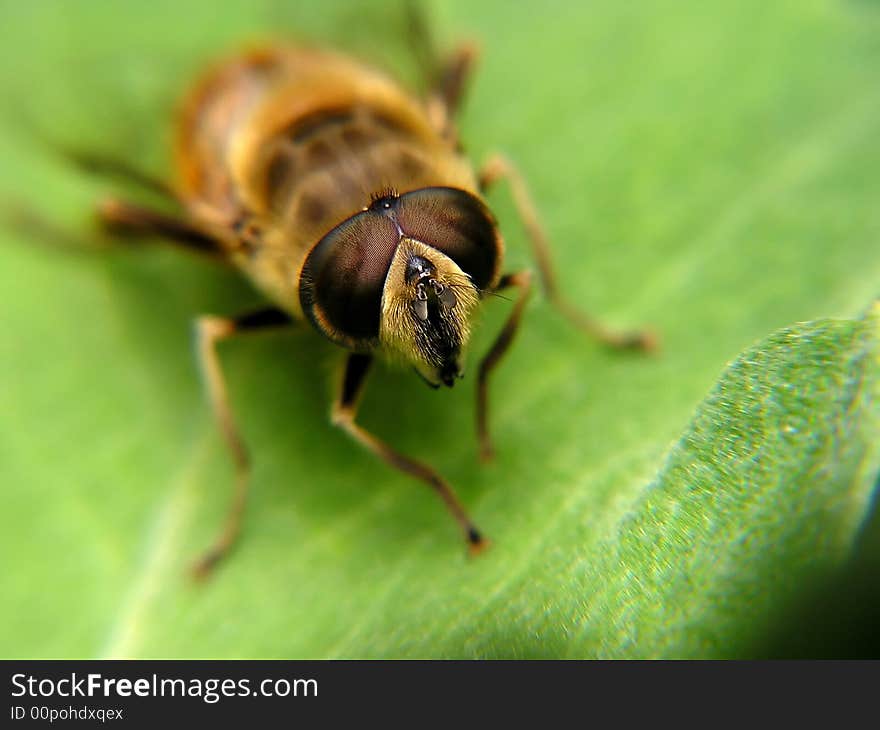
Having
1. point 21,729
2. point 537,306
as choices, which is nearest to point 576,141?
point 537,306

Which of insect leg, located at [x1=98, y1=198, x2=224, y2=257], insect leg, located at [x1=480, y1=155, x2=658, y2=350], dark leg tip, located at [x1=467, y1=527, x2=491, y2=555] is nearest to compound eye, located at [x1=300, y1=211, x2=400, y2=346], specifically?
dark leg tip, located at [x1=467, y1=527, x2=491, y2=555]

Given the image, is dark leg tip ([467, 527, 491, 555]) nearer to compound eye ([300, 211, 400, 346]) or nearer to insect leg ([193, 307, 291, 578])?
compound eye ([300, 211, 400, 346])

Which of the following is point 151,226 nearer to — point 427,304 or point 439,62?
point 439,62

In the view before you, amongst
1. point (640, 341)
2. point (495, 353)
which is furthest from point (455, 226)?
point (640, 341)

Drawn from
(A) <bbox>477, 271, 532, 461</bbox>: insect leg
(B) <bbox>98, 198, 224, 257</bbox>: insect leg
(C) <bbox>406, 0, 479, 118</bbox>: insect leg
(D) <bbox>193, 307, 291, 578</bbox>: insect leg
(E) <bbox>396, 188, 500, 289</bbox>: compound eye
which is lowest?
(D) <bbox>193, 307, 291, 578</bbox>: insect leg

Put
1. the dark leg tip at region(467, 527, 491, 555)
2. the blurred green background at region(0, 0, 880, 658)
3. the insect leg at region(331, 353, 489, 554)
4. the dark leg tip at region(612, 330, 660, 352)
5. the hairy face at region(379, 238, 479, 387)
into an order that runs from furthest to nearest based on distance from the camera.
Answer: the dark leg tip at region(612, 330, 660, 352), the insect leg at region(331, 353, 489, 554), the dark leg tip at region(467, 527, 491, 555), the hairy face at region(379, 238, 479, 387), the blurred green background at region(0, 0, 880, 658)

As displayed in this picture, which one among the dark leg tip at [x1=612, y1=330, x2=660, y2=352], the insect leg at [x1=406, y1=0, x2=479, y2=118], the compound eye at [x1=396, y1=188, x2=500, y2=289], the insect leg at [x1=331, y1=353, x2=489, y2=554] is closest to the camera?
the compound eye at [x1=396, y1=188, x2=500, y2=289]

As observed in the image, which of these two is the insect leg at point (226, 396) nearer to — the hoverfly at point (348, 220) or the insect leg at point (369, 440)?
the hoverfly at point (348, 220)

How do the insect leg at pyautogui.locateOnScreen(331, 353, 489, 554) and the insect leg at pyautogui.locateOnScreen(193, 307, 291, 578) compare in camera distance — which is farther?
the insect leg at pyautogui.locateOnScreen(193, 307, 291, 578)

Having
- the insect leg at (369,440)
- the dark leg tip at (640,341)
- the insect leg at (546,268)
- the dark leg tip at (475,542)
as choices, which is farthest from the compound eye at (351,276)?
the dark leg tip at (640,341)
